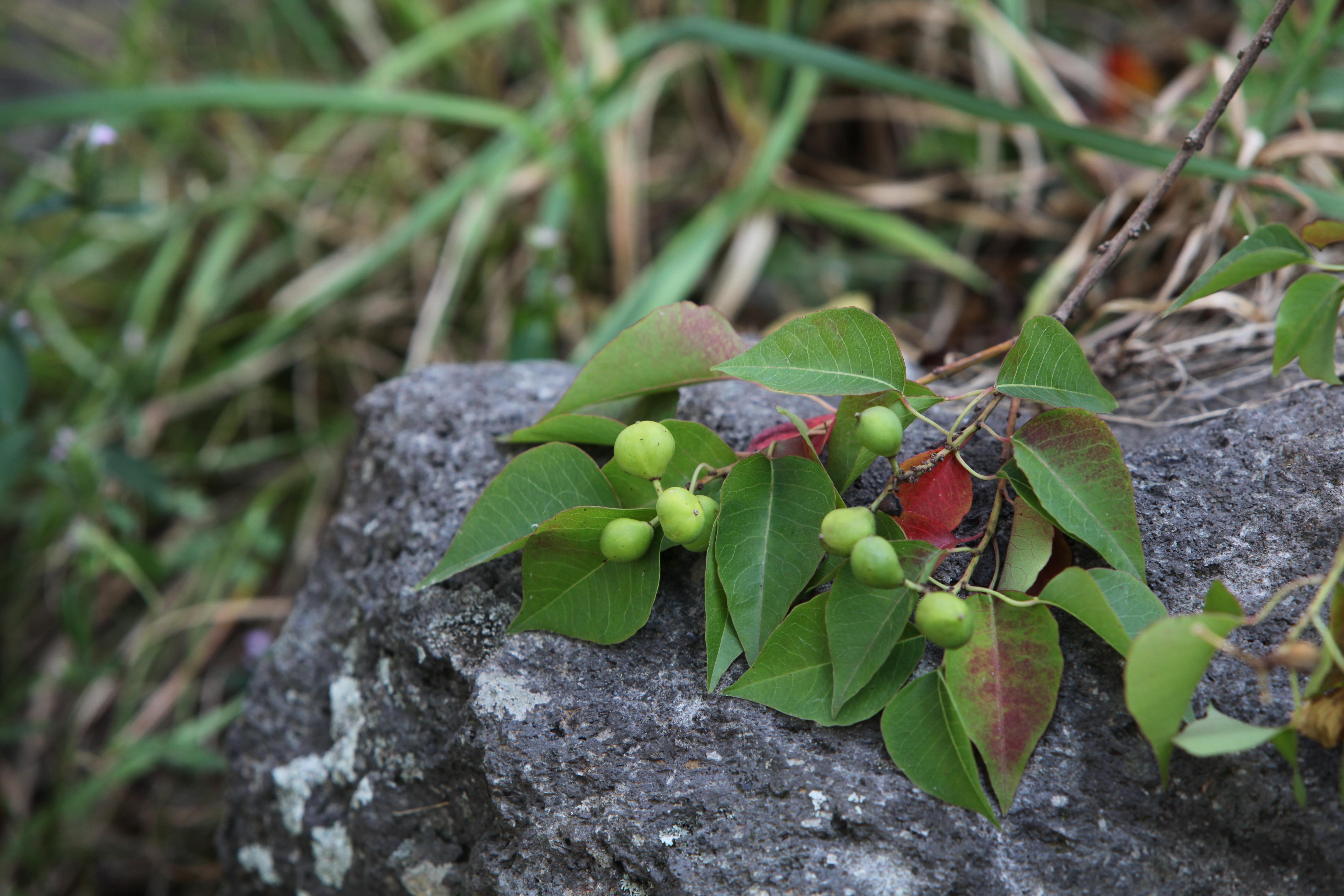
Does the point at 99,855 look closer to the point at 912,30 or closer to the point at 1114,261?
the point at 1114,261

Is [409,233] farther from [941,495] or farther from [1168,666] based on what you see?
[1168,666]

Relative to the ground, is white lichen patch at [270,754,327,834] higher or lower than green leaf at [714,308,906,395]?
lower

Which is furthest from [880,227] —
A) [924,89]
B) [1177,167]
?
[1177,167]

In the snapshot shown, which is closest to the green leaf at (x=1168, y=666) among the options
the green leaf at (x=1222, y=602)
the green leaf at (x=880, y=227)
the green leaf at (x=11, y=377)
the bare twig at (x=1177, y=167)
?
the green leaf at (x=1222, y=602)

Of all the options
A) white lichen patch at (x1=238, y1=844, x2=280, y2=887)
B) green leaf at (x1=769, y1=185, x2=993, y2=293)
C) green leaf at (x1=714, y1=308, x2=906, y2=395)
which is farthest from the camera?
green leaf at (x1=769, y1=185, x2=993, y2=293)

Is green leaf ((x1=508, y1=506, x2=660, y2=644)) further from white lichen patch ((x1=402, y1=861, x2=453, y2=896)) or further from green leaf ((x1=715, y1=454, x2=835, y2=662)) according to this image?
white lichen patch ((x1=402, y1=861, x2=453, y2=896))

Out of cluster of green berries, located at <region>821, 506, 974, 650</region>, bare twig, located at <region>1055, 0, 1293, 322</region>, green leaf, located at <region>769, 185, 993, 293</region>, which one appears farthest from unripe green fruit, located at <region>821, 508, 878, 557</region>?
green leaf, located at <region>769, 185, 993, 293</region>

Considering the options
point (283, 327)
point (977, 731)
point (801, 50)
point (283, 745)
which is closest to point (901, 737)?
point (977, 731)
